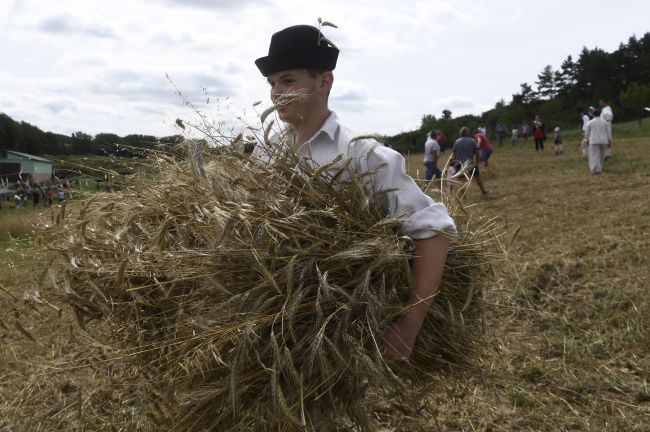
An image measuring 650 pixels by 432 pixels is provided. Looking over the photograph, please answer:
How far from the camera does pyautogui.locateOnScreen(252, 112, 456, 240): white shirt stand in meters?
1.81

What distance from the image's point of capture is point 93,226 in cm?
225

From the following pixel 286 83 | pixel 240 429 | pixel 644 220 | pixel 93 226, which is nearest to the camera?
pixel 240 429

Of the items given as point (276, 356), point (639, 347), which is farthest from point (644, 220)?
point (276, 356)

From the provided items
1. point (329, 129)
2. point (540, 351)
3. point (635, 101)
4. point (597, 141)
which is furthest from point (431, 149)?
point (635, 101)

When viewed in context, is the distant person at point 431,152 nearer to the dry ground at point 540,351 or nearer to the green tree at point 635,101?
the dry ground at point 540,351

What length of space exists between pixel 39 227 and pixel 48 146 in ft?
2.72

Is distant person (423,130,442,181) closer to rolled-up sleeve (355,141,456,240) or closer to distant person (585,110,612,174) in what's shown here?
distant person (585,110,612,174)

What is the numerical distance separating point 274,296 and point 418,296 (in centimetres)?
43

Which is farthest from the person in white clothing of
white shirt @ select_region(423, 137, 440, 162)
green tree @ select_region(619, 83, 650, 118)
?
green tree @ select_region(619, 83, 650, 118)

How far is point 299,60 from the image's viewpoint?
202cm

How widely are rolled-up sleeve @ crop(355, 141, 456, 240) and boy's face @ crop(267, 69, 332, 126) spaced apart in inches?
10.2

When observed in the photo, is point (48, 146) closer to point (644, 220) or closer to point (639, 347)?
point (639, 347)

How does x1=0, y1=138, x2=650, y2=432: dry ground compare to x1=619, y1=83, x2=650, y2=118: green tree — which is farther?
x1=619, y1=83, x2=650, y2=118: green tree

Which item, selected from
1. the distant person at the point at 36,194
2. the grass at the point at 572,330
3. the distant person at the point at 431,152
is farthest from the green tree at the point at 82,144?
the distant person at the point at 431,152
